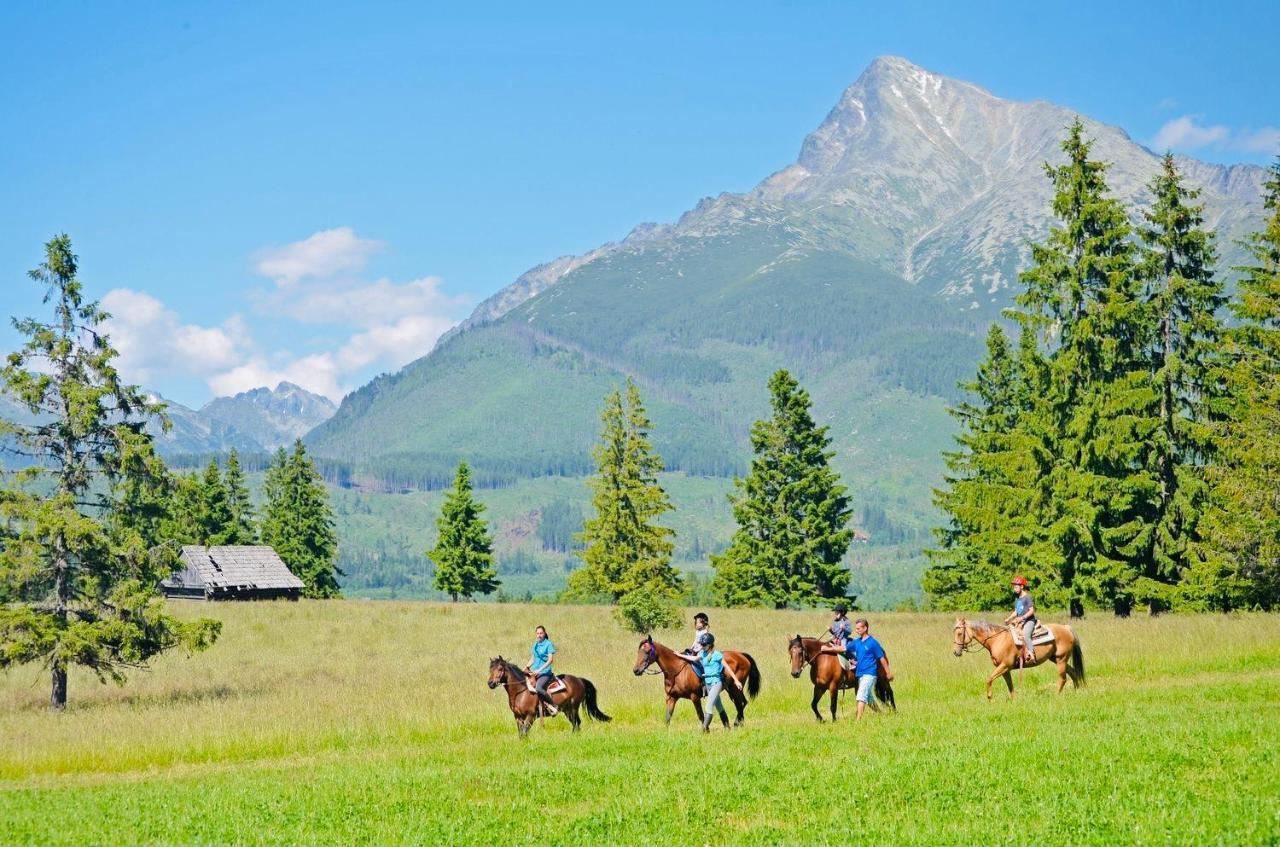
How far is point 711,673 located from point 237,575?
60627 millimetres

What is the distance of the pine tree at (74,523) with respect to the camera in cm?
2908

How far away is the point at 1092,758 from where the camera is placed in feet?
48.8

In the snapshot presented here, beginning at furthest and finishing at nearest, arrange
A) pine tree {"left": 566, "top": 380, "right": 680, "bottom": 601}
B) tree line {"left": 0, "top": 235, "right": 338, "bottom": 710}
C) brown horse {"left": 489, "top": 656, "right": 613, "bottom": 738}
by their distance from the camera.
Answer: pine tree {"left": 566, "top": 380, "right": 680, "bottom": 601}
tree line {"left": 0, "top": 235, "right": 338, "bottom": 710}
brown horse {"left": 489, "top": 656, "right": 613, "bottom": 738}

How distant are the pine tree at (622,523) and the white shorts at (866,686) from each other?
142ft

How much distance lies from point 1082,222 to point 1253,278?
615 cm

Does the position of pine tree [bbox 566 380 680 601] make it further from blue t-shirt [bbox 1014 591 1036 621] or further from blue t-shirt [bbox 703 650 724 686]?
blue t-shirt [bbox 703 650 724 686]

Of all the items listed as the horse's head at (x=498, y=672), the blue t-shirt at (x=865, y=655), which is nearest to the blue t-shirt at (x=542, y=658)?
the horse's head at (x=498, y=672)

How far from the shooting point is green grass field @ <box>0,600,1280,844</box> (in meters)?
12.6

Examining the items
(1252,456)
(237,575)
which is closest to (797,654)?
(1252,456)

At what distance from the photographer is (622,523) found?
66125 mm

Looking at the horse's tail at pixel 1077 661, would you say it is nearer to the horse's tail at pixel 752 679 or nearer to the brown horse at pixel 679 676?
the horse's tail at pixel 752 679

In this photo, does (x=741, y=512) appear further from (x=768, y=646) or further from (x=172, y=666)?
(x=172, y=666)

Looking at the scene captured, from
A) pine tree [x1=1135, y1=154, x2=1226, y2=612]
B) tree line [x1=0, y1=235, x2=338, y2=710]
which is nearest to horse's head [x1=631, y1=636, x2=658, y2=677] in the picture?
tree line [x1=0, y1=235, x2=338, y2=710]

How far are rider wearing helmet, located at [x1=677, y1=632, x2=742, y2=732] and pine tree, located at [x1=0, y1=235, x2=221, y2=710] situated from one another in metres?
16.1
